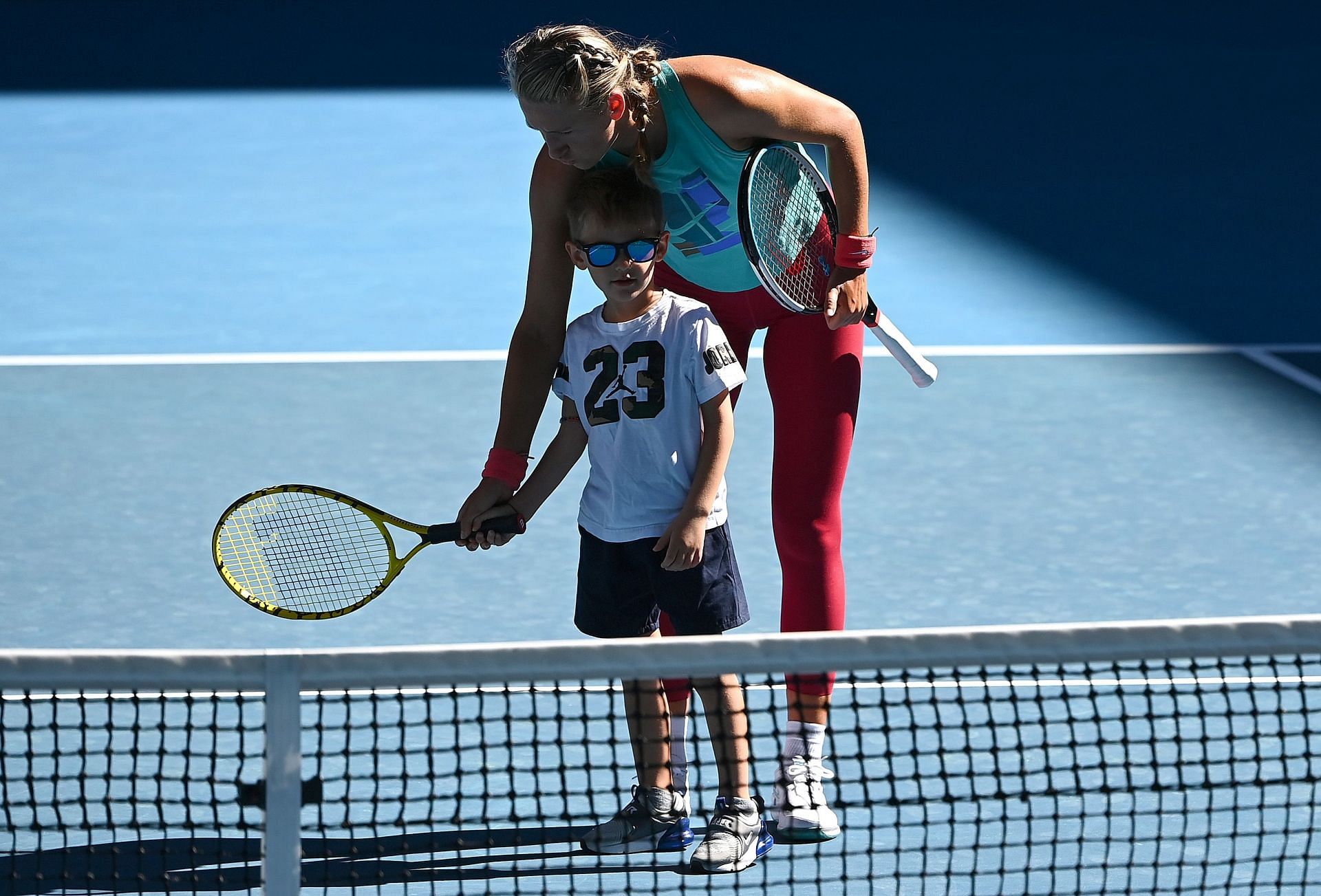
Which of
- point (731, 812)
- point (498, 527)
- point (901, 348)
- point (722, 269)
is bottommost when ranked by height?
point (731, 812)

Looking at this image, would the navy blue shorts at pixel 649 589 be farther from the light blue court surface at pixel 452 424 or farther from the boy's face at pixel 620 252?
the light blue court surface at pixel 452 424

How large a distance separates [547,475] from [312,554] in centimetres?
55

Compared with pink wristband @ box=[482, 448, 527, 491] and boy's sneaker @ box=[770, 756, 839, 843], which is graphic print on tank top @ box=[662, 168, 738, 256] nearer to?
pink wristband @ box=[482, 448, 527, 491]

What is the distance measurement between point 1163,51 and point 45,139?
6.79 metres

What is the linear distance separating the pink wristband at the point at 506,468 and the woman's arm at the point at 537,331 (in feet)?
0.03

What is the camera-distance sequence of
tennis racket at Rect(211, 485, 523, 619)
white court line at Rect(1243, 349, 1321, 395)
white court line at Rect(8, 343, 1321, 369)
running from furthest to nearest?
white court line at Rect(8, 343, 1321, 369) → white court line at Rect(1243, 349, 1321, 395) → tennis racket at Rect(211, 485, 523, 619)

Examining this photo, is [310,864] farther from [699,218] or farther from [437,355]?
[437,355]

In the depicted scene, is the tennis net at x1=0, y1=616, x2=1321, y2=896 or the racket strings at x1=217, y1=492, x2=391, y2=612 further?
the racket strings at x1=217, y1=492, x2=391, y2=612

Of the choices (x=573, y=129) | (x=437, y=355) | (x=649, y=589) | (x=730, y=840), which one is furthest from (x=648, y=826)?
(x=437, y=355)

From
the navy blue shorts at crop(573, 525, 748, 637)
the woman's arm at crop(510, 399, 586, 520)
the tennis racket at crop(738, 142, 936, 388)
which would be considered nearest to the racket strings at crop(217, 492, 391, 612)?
the woman's arm at crop(510, 399, 586, 520)

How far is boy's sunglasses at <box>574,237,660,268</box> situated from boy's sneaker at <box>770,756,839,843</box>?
2.96ft

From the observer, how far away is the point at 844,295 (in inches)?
119

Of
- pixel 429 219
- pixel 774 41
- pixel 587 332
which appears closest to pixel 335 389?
pixel 429 219

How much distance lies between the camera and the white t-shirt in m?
2.93
